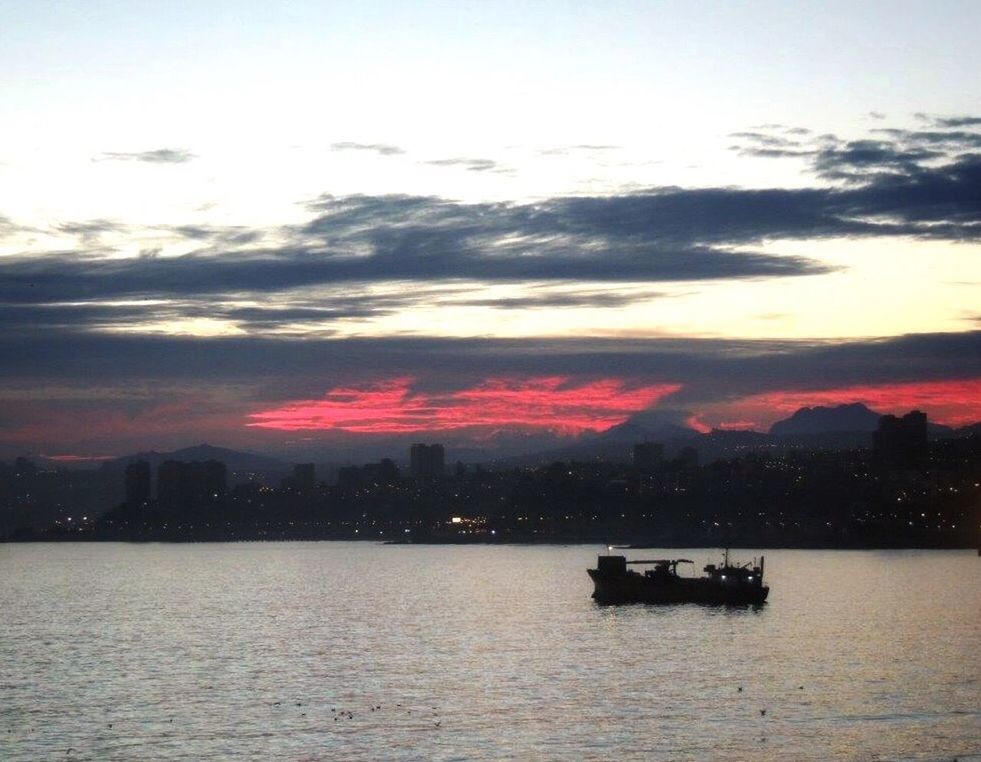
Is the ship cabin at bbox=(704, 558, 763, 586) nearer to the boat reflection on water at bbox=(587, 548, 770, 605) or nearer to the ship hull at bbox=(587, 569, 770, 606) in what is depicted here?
the boat reflection on water at bbox=(587, 548, 770, 605)

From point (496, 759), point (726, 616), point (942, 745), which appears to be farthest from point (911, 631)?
point (496, 759)

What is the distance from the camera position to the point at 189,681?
7894 cm

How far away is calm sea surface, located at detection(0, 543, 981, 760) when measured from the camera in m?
59.0

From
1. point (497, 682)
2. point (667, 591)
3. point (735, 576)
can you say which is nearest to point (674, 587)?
point (667, 591)

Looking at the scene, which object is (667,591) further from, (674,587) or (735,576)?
(735,576)

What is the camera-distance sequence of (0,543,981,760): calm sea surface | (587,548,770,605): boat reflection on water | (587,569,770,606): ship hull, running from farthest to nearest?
1. (587,548,770,605): boat reflection on water
2. (587,569,770,606): ship hull
3. (0,543,981,760): calm sea surface

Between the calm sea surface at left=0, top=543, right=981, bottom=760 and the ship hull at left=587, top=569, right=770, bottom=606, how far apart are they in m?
3.21

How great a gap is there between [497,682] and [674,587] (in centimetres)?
6599

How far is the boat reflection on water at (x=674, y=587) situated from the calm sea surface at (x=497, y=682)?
128 inches

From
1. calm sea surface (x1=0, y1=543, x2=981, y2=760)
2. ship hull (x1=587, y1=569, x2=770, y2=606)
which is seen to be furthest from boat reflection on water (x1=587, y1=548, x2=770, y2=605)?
calm sea surface (x1=0, y1=543, x2=981, y2=760)

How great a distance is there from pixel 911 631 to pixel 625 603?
38295mm

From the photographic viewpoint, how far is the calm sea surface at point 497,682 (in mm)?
59031

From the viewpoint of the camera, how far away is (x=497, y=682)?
77.9 m

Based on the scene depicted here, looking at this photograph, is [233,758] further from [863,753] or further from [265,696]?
[863,753]
